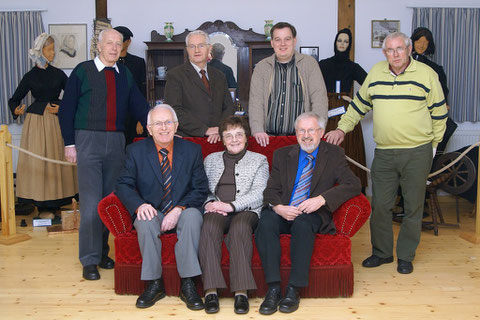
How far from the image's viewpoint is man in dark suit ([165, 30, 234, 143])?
11.8ft

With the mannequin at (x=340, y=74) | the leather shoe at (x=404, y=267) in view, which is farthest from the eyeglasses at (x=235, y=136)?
the mannequin at (x=340, y=74)

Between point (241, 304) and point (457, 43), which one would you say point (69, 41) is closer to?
point (241, 304)

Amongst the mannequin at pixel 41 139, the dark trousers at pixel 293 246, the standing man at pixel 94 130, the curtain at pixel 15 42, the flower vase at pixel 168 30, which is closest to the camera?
the dark trousers at pixel 293 246

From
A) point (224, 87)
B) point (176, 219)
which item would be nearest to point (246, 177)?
point (176, 219)

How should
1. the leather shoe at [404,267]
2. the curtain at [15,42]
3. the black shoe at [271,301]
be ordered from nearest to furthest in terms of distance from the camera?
1. the black shoe at [271,301]
2. the leather shoe at [404,267]
3. the curtain at [15,42]

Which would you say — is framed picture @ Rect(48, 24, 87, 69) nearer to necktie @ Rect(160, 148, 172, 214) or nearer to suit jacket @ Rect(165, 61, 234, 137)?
suit jacket @ Rect(165, 61, 234, 137)

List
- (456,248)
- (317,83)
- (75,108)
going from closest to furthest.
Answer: (75,108) < (317,83) < (456,248)

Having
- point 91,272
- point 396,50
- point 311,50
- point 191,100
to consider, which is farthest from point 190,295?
point 311,50

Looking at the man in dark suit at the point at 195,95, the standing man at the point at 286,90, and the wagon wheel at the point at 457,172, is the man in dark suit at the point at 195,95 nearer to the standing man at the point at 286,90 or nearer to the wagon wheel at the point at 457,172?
the standing man at the point at 286,90

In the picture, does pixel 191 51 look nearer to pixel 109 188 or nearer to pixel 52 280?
pixel 109 188

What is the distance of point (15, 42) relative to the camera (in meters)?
6.07

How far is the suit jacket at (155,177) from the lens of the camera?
311 cm

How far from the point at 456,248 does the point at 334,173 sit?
161cm

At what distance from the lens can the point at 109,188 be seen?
347 centimetres
